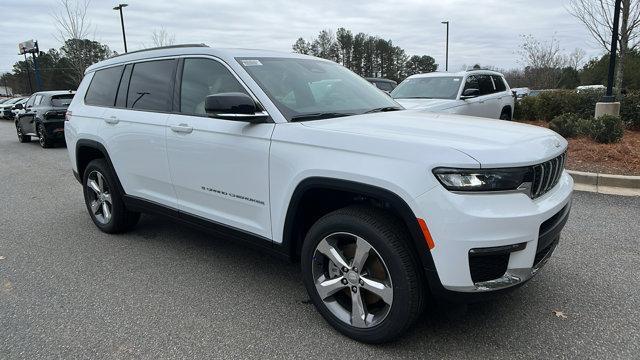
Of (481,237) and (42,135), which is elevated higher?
(481,237)

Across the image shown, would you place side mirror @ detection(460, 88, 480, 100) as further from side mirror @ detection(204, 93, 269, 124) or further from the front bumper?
the front bumper

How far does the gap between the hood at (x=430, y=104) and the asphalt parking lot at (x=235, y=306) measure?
12.7 ft

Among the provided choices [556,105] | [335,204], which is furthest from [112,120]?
[556,105]

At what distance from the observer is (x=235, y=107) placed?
10.2ft

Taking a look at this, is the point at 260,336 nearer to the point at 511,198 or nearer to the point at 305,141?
the point at 305,141

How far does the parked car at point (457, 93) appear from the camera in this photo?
358 inches

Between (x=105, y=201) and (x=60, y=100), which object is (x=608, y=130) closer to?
(x=105, y=201)

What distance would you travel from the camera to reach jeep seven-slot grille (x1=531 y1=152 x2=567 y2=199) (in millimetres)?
2654

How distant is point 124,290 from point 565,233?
13.6ft

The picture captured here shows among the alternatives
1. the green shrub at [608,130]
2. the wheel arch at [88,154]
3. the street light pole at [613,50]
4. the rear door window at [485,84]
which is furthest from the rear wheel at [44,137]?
the street light pole at [613,50]

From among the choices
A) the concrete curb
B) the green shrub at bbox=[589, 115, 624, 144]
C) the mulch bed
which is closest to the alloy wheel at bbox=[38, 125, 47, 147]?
the mulch bed

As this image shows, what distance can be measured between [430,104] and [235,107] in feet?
20.4

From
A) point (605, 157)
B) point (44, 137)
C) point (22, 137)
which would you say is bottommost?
point (22, 137)

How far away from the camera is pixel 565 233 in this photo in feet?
15.7
